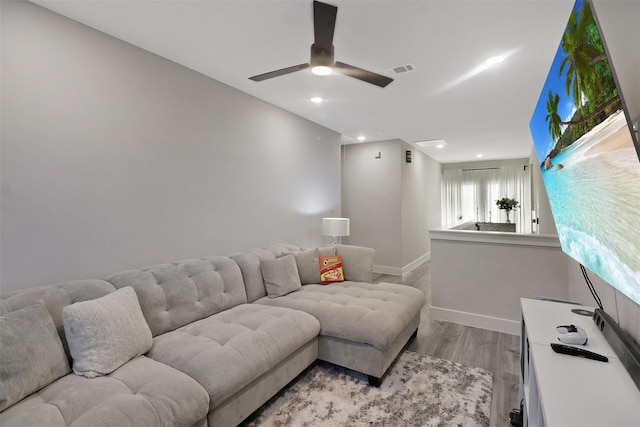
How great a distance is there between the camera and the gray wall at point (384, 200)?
5488mm

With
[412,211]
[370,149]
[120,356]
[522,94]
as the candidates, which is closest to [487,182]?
[412,211]

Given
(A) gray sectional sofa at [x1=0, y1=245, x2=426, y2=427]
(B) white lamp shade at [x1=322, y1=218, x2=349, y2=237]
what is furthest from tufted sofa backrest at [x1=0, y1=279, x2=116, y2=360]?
(B) white lamp shade at [x1=322, y1=218, x2=349, y2=237]

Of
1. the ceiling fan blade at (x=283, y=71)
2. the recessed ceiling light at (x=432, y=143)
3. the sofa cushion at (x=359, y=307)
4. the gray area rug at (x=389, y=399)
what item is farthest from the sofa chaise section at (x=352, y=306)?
the recessed ceiling light at (x=432, y=143)

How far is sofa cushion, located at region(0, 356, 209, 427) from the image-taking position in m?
1.21

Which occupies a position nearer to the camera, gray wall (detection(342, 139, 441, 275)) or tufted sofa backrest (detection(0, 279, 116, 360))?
tufted sofa backrest (detection(0, 279, 116, 360))

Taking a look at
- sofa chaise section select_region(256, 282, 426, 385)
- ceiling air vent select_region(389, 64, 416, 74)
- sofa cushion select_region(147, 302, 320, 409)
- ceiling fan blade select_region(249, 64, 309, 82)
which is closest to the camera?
sofa cushion select_region(147, 302, 320, 409)

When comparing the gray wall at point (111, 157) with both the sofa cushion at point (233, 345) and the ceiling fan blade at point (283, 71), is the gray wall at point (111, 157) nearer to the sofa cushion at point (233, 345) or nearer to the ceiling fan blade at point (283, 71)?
the sofa cushion at point (233, 345)

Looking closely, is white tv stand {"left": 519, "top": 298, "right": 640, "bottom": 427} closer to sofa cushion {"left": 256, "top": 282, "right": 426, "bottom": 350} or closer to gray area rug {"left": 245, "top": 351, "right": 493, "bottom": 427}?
gray area rug {"left": 245, "top": 351, "right": 493, "bottom": 427}

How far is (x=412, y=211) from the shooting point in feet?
20.2

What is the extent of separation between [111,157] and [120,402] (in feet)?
5.32

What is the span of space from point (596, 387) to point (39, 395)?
2.24 m

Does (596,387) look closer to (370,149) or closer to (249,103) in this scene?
(249,103)

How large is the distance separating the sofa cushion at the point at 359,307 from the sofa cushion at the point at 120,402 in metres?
1.08

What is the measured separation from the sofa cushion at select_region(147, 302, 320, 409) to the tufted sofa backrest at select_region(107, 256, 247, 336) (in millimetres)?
83
